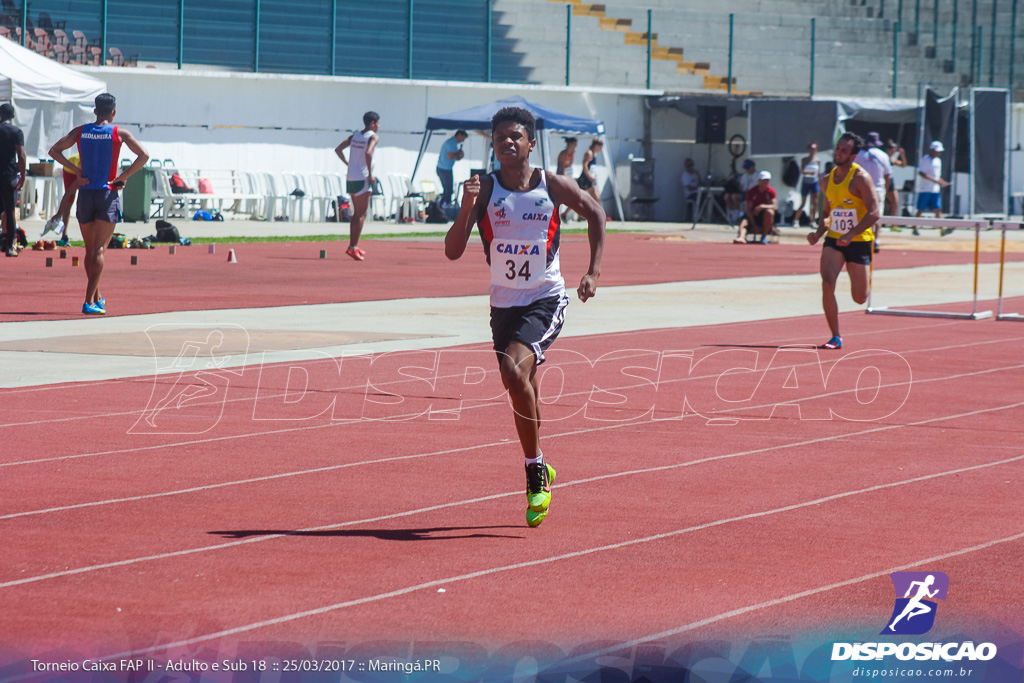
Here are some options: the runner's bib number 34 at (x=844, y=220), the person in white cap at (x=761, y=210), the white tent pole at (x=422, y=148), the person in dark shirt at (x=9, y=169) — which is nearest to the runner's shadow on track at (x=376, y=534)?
the runner's bib number 34 at (x=844, y=220)

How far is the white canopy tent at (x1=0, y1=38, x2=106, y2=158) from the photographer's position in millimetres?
25797

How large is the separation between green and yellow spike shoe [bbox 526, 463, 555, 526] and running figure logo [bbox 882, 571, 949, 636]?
151 centimetres

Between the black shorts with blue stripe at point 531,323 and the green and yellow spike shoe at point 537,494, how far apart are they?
498mm

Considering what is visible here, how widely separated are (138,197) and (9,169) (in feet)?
31.9

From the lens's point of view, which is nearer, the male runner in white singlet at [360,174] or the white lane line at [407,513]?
the white lane line at [407,513]

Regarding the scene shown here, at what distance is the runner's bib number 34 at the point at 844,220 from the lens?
1385cm

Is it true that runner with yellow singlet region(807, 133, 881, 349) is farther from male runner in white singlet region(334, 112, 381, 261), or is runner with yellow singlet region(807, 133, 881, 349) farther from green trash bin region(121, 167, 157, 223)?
green trash bin region(121, 167, 157, 223)

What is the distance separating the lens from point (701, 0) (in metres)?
48.9

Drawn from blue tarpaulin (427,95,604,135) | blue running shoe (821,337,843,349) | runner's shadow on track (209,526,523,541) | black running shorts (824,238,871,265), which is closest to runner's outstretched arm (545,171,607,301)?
runner's shadow on track (209,526,523,541)

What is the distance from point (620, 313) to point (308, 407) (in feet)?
23.2

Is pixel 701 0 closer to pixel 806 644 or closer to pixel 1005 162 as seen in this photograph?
pixel 1005 162

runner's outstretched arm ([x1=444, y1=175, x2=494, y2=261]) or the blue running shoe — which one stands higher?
runner's outstretched arm ([x1=444, y1=175, x2=494, y2=261])

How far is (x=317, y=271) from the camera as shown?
839 inches

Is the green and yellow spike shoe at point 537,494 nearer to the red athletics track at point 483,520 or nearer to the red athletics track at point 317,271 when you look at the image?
the red athletics track at point 483,520
